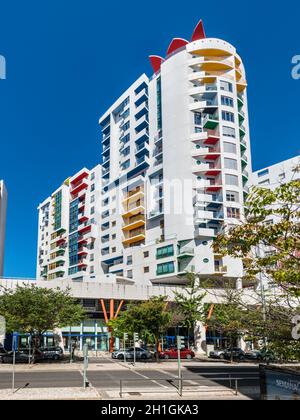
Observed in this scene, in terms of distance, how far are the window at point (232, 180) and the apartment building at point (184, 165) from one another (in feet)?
0.51

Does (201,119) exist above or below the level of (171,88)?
below

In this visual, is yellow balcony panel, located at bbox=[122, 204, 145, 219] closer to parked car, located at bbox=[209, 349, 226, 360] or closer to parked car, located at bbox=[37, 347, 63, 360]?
parked car, located at bbox=[209, 349, 226, 360]

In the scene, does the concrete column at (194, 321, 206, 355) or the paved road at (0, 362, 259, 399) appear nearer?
the paved road at (0, 362, 259, 399)

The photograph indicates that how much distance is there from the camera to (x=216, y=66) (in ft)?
241

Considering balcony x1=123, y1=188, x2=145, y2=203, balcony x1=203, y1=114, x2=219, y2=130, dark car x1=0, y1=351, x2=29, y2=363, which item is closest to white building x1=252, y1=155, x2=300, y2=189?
balcony x1=203, y1=114, x2=219, y2=130

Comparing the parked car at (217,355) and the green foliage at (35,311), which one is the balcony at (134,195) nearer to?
the parked car at (217,355)

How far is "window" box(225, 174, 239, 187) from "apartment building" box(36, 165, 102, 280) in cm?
3496

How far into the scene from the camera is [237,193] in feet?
225

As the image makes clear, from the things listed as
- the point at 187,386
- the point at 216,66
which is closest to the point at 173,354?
the point at 187,386

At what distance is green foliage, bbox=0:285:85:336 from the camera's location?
124ft

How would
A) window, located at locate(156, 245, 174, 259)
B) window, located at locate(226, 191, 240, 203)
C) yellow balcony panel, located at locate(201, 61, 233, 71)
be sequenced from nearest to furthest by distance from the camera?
window, located at locate(226, 191, 240, 203) < window, located at locate(156, 245, 174, 259) < yellow balcony panel, located at locate(201, 61, 233, 71)
